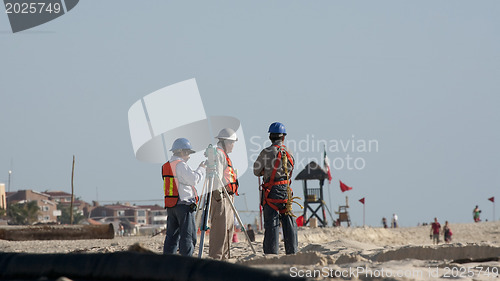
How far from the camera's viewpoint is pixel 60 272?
6.17 metres

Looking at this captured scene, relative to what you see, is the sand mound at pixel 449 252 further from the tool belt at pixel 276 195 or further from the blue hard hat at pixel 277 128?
the blue hard hat at pixel 277 128

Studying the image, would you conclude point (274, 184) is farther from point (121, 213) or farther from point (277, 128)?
point (121, 213)

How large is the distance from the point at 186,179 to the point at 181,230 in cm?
64

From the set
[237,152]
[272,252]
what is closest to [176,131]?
[237,152]

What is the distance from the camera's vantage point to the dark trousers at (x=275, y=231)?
10484 mm

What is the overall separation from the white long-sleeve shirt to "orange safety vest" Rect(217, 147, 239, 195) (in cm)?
39

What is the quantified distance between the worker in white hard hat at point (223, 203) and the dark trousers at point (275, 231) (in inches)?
20.1

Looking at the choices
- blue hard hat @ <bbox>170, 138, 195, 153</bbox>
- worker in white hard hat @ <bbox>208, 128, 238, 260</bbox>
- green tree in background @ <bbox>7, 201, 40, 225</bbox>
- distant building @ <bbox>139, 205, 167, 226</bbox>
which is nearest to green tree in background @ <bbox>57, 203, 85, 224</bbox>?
distant building @ <bbox>139, 205, 167, 226</bbox>

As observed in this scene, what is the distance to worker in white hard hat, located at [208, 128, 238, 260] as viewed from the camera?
34.4 feet

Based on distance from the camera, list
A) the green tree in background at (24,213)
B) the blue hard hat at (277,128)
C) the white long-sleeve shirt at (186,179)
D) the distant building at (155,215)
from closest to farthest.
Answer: the white long-sleeve shirt at (186,179)
the blue hard hat at (277,128)
the green tree in background at (24,213)
the distant building at (155,215)

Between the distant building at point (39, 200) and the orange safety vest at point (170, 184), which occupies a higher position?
the distant building at point (39, 200)

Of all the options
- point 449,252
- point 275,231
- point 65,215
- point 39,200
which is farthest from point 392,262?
point 65,215

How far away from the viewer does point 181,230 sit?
10.2 metres

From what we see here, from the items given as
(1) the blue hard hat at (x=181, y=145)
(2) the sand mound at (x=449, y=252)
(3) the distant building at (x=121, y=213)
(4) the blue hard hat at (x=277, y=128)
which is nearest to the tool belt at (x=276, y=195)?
(4) the blue hard hat at (x=277, y=128)
